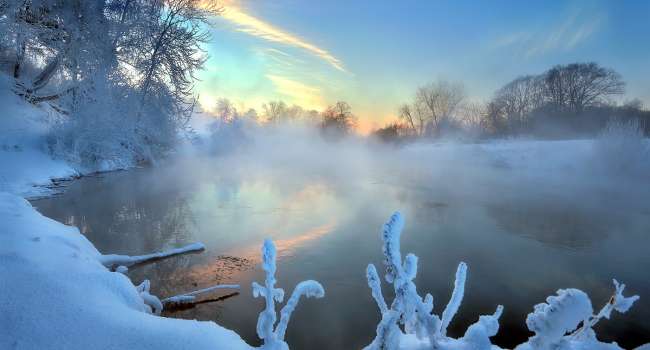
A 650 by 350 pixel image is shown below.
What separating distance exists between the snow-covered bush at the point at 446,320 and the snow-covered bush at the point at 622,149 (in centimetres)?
2562

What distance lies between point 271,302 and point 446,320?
1327 mm

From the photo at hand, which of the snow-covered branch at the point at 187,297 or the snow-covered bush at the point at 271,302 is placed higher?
the snow-covered bush at the point at 271,302

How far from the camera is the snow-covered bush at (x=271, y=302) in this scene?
7.55 ft

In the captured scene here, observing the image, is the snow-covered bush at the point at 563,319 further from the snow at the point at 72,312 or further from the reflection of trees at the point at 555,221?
the reflection of trees at the point at 555,221

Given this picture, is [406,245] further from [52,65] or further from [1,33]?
[52,65]

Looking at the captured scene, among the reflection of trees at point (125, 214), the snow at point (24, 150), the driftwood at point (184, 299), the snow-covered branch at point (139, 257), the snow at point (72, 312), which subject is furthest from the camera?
the snow at point (24, 150)

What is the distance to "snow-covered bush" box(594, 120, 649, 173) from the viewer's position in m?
21.3

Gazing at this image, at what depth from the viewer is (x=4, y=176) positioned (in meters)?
10.7

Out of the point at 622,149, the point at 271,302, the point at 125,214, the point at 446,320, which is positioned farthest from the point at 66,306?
the point at 622,149

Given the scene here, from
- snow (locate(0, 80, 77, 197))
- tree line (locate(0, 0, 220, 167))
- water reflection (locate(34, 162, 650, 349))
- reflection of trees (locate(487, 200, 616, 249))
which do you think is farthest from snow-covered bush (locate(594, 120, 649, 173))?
snow (locate(0, 80, 77, 197))

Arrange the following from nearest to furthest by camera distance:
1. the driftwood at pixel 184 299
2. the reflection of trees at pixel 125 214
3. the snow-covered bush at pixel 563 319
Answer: the snow-covered bush at pixel 563 319
the driftwood at pixel 184 299
the reflection of trees at pixel 125 214

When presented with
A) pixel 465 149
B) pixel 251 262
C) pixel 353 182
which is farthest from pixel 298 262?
pixel 465 149

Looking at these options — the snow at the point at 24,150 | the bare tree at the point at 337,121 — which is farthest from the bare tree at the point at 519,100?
the snow at the point at 24,150

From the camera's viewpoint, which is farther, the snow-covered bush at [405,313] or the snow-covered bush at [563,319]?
the snow-covered bush at [405,313]
